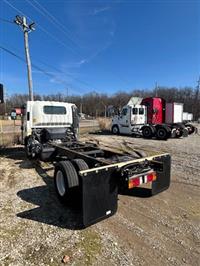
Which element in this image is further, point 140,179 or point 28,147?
point 28,147

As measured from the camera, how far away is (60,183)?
456 centimetres

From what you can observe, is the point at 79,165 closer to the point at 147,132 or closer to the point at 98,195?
the point at 98,195

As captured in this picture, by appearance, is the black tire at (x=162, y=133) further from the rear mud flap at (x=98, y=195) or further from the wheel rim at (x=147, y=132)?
the rear mud flap at (x=98, y=195)

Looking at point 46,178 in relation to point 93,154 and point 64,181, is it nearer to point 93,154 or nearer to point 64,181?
point 93,154

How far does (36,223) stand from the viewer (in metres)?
3.74

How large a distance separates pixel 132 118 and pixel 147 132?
73.4 inches

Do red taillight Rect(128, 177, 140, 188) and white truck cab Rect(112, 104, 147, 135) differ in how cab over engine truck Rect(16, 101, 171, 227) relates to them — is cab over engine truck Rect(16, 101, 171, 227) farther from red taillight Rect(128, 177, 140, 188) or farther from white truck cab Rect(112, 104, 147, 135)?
white truck cab Rect(112, 104, 147, 135)

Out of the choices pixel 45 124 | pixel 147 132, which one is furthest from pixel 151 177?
pixel 147 132

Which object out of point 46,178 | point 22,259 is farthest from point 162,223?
point 46,178

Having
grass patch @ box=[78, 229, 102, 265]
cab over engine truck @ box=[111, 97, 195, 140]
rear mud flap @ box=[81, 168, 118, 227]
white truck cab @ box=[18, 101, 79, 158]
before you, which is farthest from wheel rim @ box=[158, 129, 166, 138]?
grass patch @ box=[78, 229, 102, 265]

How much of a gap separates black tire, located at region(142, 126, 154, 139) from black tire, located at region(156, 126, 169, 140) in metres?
0.54

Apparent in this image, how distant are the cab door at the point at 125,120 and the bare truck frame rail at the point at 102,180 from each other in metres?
13.7

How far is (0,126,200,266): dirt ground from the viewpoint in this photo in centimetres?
288

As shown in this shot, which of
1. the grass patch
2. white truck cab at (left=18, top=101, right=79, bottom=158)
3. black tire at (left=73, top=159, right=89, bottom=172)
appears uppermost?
white truck cab at (left=18, top=101, right=79, bottom=158)
